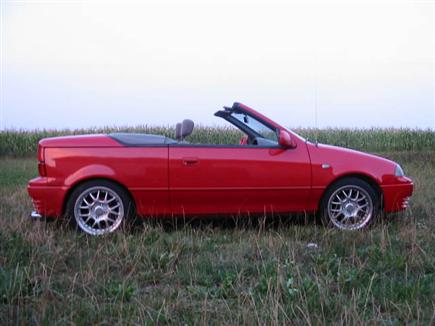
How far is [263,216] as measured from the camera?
5613mm

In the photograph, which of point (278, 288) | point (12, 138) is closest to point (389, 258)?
point (278, 288)

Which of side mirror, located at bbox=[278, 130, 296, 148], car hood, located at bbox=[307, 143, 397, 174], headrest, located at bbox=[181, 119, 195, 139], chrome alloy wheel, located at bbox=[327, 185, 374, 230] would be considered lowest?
chrome alloy wheel, located at bbox=[327, 185, 374, 230]

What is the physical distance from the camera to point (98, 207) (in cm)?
540

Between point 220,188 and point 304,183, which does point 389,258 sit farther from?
point 220,188

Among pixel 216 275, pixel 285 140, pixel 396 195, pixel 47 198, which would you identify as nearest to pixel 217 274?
pixel 216 275

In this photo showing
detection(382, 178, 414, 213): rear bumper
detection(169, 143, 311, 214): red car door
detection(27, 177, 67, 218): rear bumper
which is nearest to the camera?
detection(27, 177, 67, 218): rear bumper

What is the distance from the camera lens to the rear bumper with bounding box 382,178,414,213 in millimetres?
5746

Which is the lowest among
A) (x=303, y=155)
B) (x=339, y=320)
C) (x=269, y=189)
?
(x=339, y=320)

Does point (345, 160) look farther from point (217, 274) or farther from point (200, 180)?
point (217, 274)

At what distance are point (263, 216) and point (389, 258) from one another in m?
1.62

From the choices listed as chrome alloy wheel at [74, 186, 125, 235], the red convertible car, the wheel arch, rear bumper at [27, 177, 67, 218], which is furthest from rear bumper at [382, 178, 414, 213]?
rear bumper at [27, 177, 67, 218]

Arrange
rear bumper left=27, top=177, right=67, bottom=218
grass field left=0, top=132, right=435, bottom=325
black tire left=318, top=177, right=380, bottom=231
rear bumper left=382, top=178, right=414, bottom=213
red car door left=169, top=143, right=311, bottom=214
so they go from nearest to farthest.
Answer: grass field left=0, top=132, right=435, bottom=325 → rear bumper left=27, top=177, right=67, bottom=218 → red car door left=169, top=143, right=311, bottom=214 → black tire left=318, top=177, right=380, bottom=231 → rear bumper left=382, top=178, right=414, bottom=213

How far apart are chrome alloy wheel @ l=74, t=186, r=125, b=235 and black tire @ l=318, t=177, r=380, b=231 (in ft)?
6.90

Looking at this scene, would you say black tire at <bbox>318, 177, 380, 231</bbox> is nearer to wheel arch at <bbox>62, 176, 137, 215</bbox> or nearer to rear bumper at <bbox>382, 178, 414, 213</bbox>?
rear bumper at <bbox>382, 178, 414, 213</bbox>
